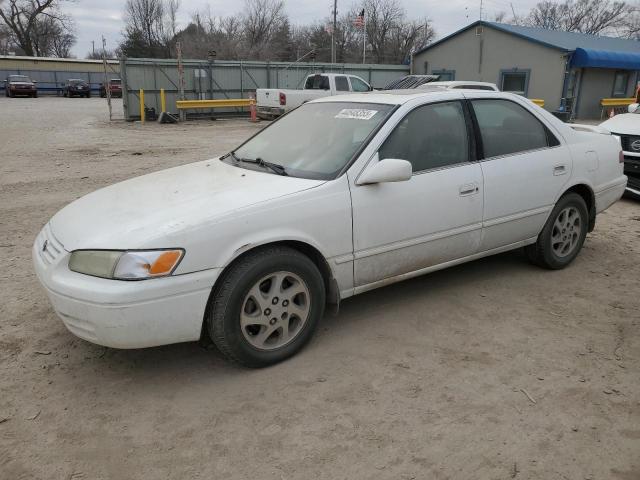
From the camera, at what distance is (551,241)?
15.5 feet

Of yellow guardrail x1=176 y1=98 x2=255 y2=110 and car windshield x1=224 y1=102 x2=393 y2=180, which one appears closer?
car windshield x1=224 y1=102 x2=393 y2=180

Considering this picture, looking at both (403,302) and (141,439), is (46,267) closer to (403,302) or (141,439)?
(141,439)

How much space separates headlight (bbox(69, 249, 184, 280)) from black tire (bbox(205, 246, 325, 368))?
1.06 feet

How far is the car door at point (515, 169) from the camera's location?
4.17m

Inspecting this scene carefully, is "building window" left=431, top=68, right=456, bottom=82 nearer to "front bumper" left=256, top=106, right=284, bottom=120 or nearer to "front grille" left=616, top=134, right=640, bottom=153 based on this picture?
"front bumper" left=256, top=106, right=284, bottom=120

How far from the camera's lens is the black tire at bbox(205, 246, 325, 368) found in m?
2.99

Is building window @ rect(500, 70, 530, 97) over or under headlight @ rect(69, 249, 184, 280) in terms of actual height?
over

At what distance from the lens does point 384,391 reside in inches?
119

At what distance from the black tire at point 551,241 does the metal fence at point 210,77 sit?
19.3m

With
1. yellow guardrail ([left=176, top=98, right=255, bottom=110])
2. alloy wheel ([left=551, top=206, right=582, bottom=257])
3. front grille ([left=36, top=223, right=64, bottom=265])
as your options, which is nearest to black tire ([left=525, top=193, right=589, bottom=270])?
alloy wheel ([left=551, top=206, right=582, bottom=257])

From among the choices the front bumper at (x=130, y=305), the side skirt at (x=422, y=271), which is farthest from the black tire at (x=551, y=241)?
the front bumper at (x=130, y=305)

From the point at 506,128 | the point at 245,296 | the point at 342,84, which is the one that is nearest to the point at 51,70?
the point at 342,84

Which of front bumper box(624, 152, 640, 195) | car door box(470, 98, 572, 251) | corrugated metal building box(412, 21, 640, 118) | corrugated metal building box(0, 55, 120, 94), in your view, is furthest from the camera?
corrugated metal building box(0, 55, 120, 94)

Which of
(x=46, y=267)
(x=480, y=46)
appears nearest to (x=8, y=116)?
(x=480, y=46)
